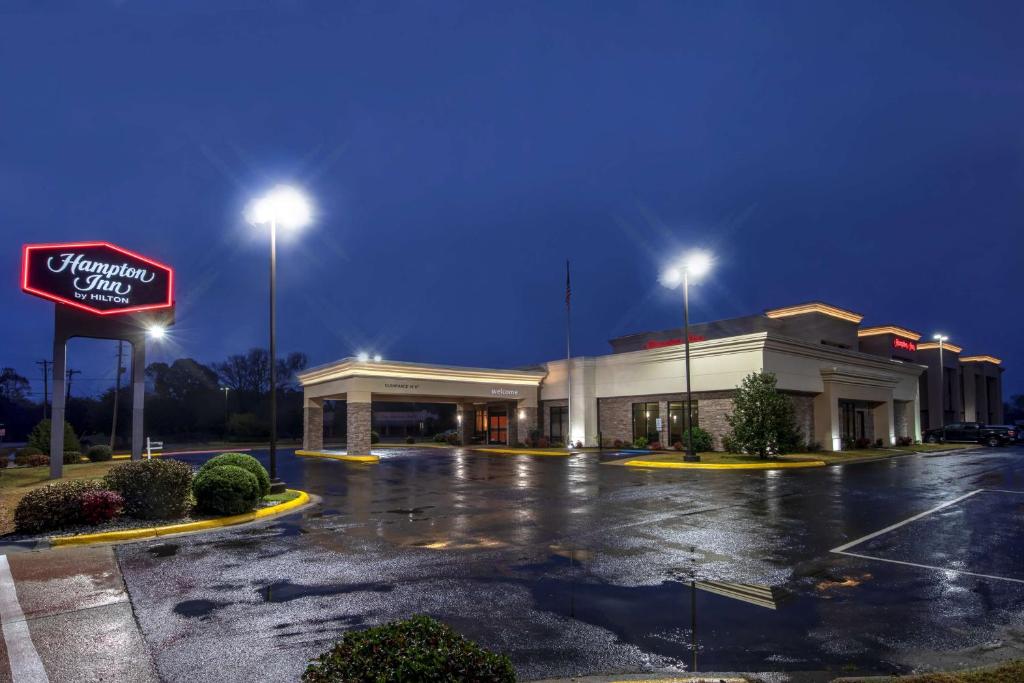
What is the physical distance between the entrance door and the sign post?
1114 inches

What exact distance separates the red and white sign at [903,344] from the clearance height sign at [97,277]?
190 ft

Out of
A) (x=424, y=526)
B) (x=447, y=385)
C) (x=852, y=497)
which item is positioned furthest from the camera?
(x=447, y=385)

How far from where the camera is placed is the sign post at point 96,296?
2100 centimetres

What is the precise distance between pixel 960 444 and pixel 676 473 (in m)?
38.7

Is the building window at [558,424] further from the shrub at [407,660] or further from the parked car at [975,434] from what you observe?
the shrub at [407,660]

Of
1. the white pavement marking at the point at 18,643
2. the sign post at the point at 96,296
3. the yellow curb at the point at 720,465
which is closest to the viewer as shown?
the white pavement marking at the point at 18,643

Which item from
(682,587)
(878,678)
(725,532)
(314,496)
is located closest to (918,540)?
(725,532)

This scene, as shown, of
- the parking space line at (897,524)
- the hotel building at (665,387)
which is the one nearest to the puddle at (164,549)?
the parking space line at (897,524)

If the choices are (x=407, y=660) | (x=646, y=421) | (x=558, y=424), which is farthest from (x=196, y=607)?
(x=558, y=424)

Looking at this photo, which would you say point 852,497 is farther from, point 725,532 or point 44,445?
point 44,445

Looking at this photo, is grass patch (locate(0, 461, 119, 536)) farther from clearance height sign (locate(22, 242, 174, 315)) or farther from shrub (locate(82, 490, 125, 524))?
clearance height sign (locate(22, 242, 174, 315))

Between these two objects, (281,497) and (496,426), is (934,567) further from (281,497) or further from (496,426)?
(496,426)

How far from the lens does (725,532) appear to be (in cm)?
1109

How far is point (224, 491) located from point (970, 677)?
41.3 feet
